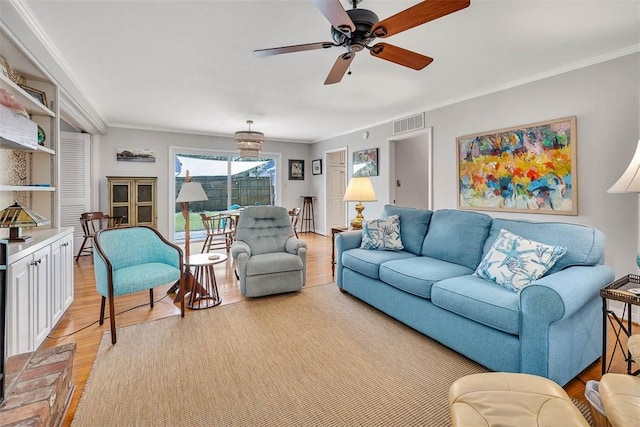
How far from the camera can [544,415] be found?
1048 millimetres

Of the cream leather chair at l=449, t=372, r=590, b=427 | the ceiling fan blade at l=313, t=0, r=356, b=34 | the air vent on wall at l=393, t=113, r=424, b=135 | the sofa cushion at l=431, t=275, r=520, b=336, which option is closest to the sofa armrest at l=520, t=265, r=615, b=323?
the sofa cushion at l=431, t=275, r=520, b=336

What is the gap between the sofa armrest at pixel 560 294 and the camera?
5.26 feet

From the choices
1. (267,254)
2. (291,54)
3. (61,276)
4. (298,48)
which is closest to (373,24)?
(298,48)

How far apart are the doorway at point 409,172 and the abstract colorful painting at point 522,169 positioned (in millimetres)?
1551

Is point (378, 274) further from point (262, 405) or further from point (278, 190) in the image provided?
point (278, 190)

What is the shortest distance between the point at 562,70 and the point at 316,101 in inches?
111

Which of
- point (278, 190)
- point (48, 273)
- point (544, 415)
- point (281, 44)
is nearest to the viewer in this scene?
point (544, 415)

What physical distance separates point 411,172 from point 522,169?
8.86 ft

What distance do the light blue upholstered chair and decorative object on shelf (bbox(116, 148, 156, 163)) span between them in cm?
377

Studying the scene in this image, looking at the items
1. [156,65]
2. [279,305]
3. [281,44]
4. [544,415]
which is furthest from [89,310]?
[544,415]

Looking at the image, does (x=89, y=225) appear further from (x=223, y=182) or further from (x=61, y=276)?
(x=61, y=276)

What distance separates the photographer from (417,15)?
1648mm

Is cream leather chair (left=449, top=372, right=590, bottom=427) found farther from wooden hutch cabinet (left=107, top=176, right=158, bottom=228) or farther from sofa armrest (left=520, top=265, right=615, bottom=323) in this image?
wooden hutch cabinet (left=107, top=176, right=158, bottom=228)

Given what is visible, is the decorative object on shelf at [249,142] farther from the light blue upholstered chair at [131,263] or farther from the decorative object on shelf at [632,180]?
the decorative object on shelf at [632,180]
